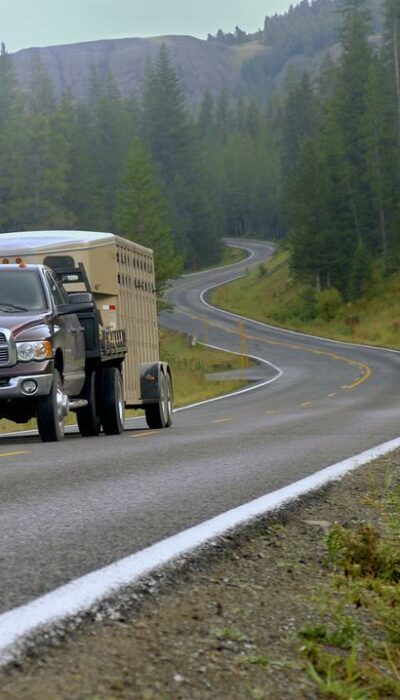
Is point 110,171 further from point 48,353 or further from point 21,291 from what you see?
point 48,353

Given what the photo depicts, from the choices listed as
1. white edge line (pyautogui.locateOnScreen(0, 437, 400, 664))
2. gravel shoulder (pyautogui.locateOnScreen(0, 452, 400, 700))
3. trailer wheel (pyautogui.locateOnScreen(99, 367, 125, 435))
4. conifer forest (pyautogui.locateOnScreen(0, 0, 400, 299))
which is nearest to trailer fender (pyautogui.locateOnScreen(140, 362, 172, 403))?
trailer wheel (pyautogui.locateOnScreen(99, 367, 125, 435))

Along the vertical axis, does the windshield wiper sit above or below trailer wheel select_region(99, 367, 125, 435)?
above

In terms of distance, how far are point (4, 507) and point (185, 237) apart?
121 m

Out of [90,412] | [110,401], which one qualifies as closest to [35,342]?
[90,412]

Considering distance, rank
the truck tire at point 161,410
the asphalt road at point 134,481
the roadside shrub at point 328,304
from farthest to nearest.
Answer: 1. the roadside shrub at point 328,304
2. the truck tire at point 161,410
3. the asphalt road at point 134,481

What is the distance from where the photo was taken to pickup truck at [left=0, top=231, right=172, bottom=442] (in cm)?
1419

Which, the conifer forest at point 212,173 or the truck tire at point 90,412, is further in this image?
the conifer forest at point 212,173

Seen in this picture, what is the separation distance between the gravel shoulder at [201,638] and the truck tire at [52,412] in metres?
8.15

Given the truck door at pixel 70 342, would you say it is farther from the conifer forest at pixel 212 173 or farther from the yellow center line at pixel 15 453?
the conifer forest at pixel 212 173

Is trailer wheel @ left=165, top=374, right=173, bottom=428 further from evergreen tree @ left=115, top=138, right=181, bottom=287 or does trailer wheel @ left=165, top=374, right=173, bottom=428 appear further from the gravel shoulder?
evergreen tree @ left=115, top=138, right=181, bottom=287

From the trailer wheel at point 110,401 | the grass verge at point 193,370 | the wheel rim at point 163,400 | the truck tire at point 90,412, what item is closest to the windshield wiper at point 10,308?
the truck tire at point 90,412

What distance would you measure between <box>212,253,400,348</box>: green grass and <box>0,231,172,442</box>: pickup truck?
5061 cm

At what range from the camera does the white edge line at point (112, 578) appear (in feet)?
13.0

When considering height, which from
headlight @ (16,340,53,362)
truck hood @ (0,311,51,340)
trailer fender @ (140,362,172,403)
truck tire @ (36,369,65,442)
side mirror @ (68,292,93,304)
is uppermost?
side mirror @ (68,292,93,304)
